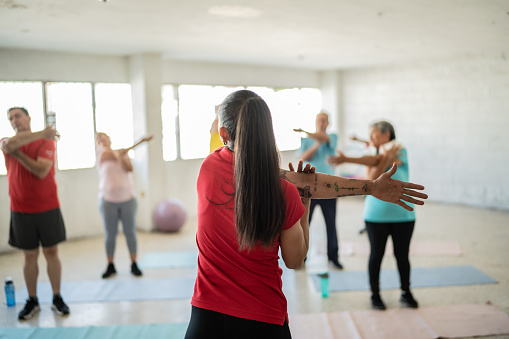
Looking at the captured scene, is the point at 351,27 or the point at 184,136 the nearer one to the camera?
the point at 351,27

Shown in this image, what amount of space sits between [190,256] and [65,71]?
280 centimetres

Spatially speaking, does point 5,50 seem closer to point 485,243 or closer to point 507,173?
point 485,243

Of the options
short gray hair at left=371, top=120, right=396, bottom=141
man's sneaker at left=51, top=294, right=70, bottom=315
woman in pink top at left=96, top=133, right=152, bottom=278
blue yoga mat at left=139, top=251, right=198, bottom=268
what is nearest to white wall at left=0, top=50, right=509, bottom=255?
blue yoga mat at left=139, top=251, right=198, bottom=268

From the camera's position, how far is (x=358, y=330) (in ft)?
10.3

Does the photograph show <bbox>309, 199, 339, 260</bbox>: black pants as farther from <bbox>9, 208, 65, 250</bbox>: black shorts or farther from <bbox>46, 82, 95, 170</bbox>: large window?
<bbox>46, 82, 95, 170</bbox>: large window

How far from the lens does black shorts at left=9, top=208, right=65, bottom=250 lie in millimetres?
3395

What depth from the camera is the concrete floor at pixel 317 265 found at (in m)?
3.52

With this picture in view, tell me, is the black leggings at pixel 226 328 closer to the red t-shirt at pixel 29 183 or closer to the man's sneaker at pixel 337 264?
the red t-shirt at pixel 29 183

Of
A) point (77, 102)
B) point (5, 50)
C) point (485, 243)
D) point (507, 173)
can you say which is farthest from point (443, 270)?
point (5, 50)

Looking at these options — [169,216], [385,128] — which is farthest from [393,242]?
[169,216]

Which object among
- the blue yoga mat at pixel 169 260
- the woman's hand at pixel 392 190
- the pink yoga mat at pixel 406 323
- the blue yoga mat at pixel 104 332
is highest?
the woman's hand at pixel 392 190

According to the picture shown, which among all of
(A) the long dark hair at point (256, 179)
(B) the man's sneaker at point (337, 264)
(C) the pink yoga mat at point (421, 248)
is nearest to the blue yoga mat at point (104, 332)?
(B) the man's sneaker at point (337, 264)

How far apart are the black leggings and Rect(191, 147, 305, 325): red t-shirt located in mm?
16

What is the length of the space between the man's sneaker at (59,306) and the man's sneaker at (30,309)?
0.13 metres
